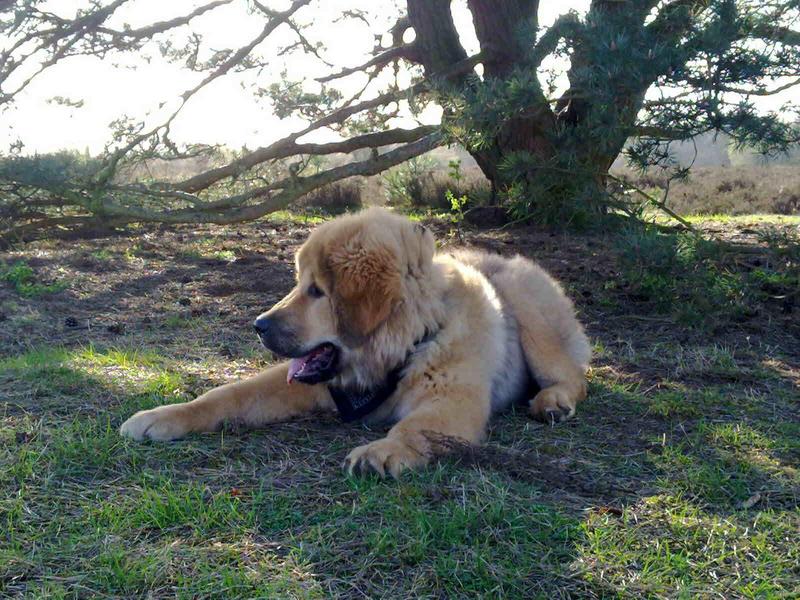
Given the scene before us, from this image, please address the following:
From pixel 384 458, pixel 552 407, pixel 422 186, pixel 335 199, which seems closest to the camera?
pixel 384 458

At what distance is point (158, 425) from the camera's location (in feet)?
11.5

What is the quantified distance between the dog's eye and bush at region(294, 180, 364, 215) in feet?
34.3

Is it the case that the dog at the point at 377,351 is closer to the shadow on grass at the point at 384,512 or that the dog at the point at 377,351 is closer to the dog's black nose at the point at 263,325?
the dog's black nose at the point at 263,325

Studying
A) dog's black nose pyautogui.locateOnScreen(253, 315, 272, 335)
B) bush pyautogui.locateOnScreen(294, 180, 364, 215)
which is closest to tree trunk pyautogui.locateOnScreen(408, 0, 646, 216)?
dog's black nose pyautogui.locateOnScreen(253, 315, 272, 335)

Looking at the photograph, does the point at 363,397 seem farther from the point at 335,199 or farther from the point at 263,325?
the point at 335,199

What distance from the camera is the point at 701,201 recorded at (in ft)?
55.2

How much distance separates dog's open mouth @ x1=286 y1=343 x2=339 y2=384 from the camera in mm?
3740

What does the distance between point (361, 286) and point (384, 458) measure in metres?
0.82

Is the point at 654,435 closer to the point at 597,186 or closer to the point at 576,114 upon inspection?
the point at 597,186

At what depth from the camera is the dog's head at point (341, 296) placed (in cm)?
359

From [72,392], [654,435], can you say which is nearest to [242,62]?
[72,392]

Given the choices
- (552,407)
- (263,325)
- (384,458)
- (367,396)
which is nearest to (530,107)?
(552,407)

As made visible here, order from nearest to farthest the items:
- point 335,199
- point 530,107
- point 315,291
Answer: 1. point 315,291
2. point 530,107
3. point 335,199

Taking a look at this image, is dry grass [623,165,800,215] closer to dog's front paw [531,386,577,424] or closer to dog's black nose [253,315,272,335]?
dog's front paw [531,386,577,424]
